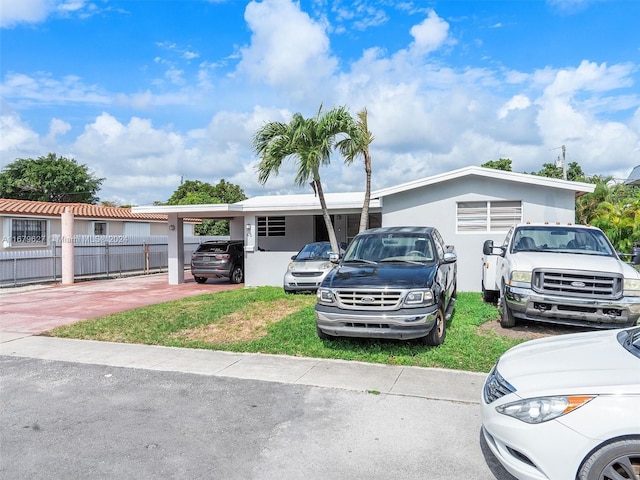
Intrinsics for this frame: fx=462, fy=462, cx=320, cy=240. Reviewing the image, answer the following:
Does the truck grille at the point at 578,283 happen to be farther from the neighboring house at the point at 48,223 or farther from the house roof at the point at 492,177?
the neighboring house at the point at 48,223

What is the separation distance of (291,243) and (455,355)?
14.9 meters

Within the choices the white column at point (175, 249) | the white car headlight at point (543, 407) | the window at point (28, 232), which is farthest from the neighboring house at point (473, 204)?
the window at point (28, 232)

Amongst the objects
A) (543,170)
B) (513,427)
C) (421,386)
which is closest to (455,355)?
(421,386)

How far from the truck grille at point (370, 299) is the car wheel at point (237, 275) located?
11.7m

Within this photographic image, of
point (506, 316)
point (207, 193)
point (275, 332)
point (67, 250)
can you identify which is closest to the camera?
point (506, 316)

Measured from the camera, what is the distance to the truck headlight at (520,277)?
7.48m

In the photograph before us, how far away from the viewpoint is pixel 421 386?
223 inches

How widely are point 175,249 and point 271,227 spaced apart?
474cm

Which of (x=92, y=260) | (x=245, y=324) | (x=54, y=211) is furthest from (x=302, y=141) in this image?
(x=54, y=211)

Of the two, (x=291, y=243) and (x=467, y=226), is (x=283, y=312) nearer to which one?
(x=467, y=226)

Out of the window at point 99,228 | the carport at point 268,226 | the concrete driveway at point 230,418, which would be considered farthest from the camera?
the window at point 99,228

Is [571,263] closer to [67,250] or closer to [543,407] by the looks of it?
[543,407]

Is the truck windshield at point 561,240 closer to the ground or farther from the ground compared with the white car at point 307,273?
farther from the ground

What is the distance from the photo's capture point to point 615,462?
2.83 m
